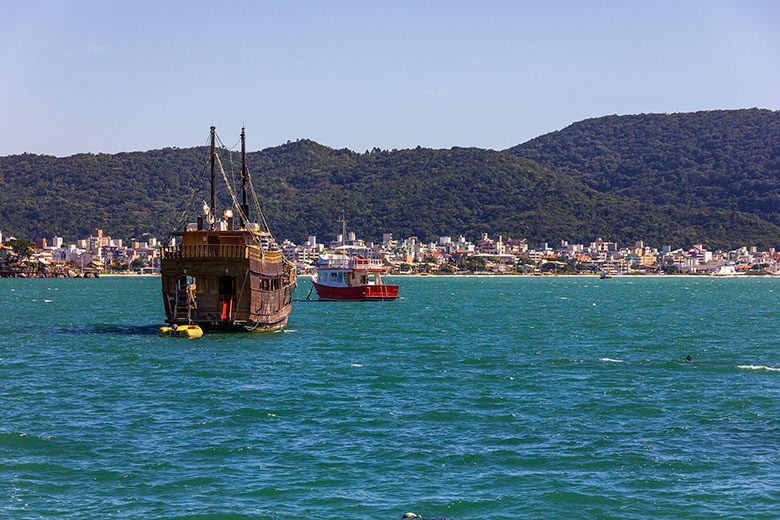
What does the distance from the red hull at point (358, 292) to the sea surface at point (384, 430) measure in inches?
2089

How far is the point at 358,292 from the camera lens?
105062 millimetres

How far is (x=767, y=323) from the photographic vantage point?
72188 millimetres

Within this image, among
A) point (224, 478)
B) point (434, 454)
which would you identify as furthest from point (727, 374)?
point (224, 478)

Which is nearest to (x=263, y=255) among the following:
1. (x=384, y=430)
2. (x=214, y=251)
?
(x=214, y=251)

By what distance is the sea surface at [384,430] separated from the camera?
1964 centimetres

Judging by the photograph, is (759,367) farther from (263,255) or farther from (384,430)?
(263,255)

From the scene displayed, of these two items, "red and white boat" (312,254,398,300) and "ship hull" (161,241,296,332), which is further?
"red and white boat" (312,254,398,300)

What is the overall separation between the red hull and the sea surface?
53058 mm

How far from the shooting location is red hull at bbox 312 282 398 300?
105m

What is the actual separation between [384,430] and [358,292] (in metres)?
79.0

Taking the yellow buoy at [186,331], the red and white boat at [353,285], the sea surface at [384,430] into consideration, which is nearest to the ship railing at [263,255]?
the sea surface at [384,430]

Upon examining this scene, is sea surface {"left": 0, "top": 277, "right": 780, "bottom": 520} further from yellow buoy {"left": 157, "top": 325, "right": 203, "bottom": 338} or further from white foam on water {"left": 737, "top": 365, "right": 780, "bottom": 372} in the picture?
yellow buoy {"left": 157, "top": 325, "right": 203, "bottom": 338}

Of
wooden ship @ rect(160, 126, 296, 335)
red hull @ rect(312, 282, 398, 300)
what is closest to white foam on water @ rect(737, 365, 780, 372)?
wooden ship @ rect(160, 126, 296, 335)

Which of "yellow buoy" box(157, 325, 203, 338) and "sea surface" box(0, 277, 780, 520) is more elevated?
"yellow buoy" box(157, 325, 203, 338)
